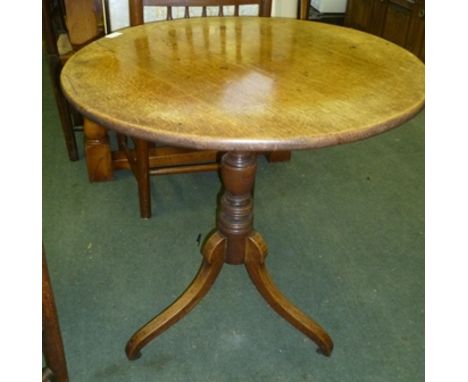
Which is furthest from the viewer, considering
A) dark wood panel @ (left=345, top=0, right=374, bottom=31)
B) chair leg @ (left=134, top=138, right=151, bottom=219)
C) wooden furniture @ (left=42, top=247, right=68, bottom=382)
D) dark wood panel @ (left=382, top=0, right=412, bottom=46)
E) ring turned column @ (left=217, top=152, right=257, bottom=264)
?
dark wood panel @ (left=345, top=0, right=374, bottom=31)

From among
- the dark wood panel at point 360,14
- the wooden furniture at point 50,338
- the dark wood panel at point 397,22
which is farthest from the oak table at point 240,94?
→ the dark wood panel at point 360,14

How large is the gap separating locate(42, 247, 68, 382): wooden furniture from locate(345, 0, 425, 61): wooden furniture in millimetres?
2853

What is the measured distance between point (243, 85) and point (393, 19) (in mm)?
2793

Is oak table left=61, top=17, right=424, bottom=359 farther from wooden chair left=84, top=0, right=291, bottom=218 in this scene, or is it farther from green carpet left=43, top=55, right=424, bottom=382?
wooden chair left=84, top=0, right=291, bottom=218

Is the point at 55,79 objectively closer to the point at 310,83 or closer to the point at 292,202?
the point at 292,202

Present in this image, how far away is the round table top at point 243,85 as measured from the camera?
0.78 metres

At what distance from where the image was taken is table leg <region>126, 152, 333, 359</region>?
1211mm

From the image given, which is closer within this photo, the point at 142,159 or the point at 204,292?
the point at 204,292

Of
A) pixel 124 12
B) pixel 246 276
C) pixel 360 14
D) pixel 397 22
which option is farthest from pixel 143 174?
pixel 360 14

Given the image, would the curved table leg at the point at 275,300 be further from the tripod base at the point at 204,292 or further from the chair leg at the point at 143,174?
the chair leg at the point at 143,174

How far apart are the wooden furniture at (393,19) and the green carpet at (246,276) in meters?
1.21

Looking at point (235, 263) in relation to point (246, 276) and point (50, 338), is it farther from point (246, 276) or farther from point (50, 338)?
A: point (50, 338)

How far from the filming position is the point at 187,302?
50.8 inches

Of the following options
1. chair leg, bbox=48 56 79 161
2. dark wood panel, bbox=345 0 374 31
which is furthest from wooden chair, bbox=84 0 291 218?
dark wood panel, bbox=345 0 374 31
